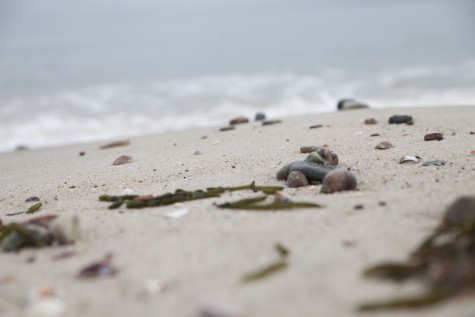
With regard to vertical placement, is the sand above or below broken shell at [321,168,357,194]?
below

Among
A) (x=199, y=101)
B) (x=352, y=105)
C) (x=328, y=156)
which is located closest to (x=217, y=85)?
(x=199, y=101)

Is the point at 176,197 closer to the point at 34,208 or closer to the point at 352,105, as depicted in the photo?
the point at 34,208

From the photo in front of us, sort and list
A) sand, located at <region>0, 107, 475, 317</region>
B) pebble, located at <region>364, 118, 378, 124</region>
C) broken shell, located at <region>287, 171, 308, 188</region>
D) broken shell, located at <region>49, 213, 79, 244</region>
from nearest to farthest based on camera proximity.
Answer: sand, located at <region>0, 107, 475, 317</region> < broken shell, located at <region>49, 213, 79, 244</region> < broken shell, located at <region>287, 171, 308, 188</region> < pebble, located at <region>364, 118, 378, 124</region>

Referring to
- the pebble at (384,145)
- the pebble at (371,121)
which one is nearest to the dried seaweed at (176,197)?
the pebble at (384,145)

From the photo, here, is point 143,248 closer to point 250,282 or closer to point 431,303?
point 250,282

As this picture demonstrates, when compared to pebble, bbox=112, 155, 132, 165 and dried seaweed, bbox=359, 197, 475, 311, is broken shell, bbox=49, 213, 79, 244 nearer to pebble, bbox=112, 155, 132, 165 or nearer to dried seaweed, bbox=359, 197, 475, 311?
dried seaweed, bbox=359, 197, 475, 311

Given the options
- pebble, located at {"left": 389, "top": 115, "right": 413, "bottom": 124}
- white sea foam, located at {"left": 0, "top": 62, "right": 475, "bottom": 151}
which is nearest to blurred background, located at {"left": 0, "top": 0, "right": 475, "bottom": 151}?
white sea foam, located at {"left": 0, "top": 62, "right": 475, "bottom": 151}
